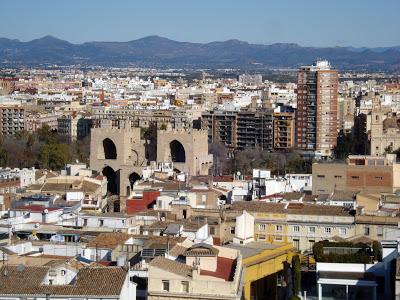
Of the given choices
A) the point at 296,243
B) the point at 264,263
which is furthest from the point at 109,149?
the point at 264,263

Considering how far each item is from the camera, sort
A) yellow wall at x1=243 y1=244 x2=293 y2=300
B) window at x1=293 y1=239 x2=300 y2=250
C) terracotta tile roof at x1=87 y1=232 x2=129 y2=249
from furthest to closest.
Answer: window at x1=293 y1=239 x2=300 y2=250 < terracotta tile roof at x1=87 y1=232 x2=129 y2=249 < yellow wall at x1=243 y1=244 x2=293 y2=300

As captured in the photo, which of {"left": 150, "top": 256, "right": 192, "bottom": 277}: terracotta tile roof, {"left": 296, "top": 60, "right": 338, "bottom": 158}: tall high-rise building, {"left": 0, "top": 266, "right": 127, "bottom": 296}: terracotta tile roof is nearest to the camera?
{"left": 0, "top": 266, "right": 127, "bottom": 296}: terracotta tile roof

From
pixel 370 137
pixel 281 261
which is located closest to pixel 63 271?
pixel 281 261

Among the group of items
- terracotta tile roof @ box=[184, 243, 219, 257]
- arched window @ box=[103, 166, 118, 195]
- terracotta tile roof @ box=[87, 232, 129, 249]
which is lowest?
arched window @ box=[103, 166, 118, 195]

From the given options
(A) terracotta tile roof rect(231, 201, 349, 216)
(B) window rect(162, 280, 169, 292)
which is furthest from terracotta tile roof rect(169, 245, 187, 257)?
(A) terracotta tile roof rect(231, 201, 349, 216)

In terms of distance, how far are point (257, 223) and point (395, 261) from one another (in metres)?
5.91

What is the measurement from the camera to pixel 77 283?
36.5ft

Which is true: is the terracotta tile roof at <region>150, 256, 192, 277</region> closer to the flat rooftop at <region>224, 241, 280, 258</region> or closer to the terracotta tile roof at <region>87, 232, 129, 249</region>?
the flat rooftop at <region>224, 241, 280, 258</region>

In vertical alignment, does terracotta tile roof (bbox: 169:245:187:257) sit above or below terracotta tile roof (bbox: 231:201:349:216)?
above

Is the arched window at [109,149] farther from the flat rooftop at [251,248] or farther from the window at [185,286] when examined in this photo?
the window at [185,286]

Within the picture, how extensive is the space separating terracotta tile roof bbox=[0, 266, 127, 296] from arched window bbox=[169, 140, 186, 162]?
24.1 meters

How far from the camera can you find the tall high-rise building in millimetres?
48969

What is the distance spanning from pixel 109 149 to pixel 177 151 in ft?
7.31

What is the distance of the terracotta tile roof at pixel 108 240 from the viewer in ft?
48.3
